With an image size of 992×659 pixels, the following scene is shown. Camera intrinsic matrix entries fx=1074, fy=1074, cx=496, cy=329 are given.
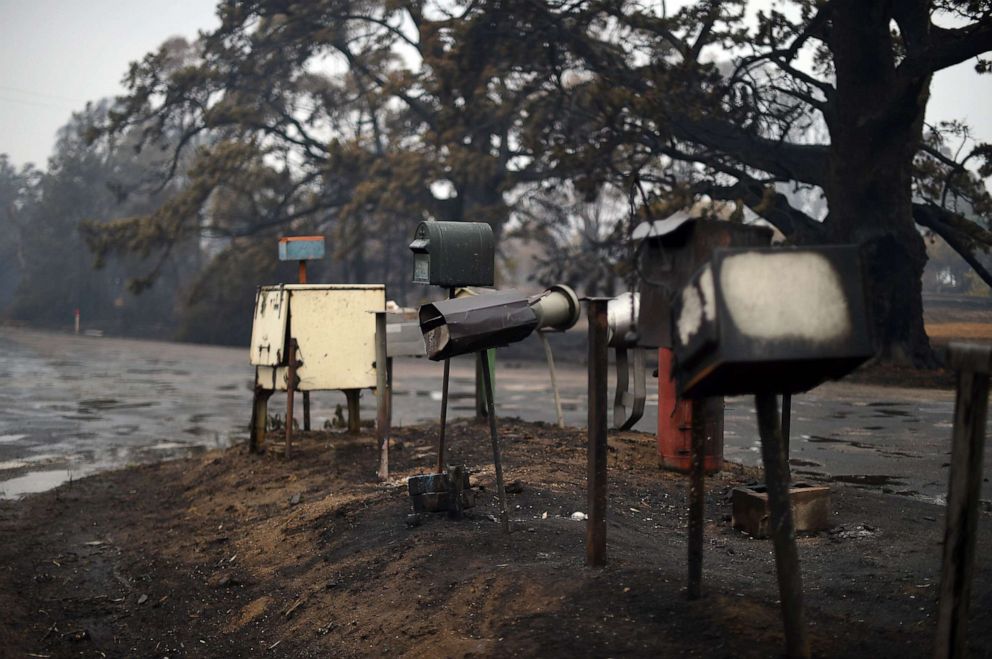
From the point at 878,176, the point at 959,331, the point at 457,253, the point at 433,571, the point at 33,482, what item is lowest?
the point at 33,482

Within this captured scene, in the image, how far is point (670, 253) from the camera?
4031 mm

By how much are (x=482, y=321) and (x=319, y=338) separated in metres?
4.58

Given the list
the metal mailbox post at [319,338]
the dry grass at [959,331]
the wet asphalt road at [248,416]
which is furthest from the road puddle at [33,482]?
the dry grass at [959,331]

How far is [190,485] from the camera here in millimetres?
9758

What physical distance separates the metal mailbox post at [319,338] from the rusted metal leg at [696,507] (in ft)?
18.3

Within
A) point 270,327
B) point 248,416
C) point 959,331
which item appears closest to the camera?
point 270,327

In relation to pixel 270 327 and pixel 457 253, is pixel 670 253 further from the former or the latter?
pixel 270 327

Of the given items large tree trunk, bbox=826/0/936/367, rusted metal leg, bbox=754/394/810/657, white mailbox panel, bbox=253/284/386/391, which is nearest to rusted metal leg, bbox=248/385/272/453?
Result: white mailbox panel, bbox=253/284/386/391

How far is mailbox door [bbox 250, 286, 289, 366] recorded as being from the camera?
9.72 meters

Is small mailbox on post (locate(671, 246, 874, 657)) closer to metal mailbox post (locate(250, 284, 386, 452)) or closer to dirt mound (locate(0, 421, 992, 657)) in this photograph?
dirt mound (locate(0, 421, 992, 657))

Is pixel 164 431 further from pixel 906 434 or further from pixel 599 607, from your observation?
pixel 599 607

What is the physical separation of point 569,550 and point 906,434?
8.38 m

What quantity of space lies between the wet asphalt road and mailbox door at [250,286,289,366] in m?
2.38

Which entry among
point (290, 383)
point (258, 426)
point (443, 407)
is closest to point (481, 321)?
point (443, 407)
